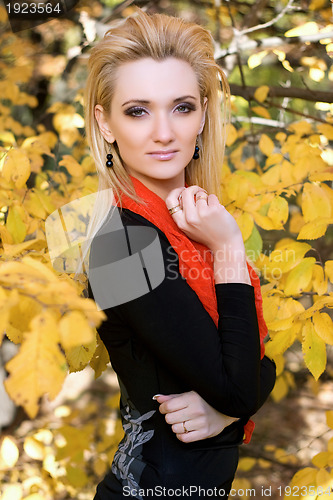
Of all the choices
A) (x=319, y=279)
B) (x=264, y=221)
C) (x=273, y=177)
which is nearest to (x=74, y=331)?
(x=319, y=279)

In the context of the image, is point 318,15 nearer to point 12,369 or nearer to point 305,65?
point 305,65

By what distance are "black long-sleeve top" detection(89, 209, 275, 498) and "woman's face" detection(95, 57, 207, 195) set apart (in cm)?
18

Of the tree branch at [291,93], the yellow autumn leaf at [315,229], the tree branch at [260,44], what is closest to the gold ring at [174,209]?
the yellow autumn leaf at [315,229]

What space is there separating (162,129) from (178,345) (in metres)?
0.58

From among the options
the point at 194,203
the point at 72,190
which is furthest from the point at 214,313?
the point at 72,190

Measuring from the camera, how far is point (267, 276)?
212 centimetres

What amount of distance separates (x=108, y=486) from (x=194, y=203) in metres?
0.81

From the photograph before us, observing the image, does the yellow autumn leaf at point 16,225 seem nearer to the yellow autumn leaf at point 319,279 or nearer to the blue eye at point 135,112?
the blue eye at point 135,112

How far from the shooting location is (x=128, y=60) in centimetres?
155

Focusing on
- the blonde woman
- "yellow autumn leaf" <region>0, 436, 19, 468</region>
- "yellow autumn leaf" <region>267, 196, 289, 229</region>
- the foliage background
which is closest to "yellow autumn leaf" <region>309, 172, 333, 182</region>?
the foliage background

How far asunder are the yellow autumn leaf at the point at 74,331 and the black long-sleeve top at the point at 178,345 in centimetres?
37

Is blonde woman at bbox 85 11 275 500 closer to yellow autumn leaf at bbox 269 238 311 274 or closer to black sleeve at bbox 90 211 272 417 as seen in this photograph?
black sleeve at bbox 90 211 272 417

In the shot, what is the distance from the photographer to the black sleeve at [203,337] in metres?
1.31

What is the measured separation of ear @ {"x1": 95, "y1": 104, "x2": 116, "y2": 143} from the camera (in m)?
1.66
